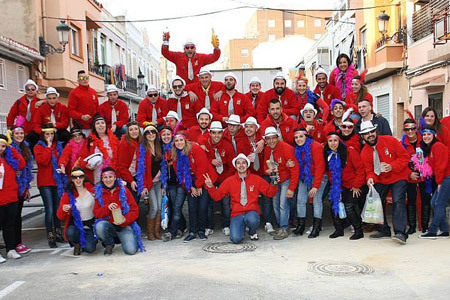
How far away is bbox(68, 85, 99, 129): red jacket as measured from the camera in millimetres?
8102

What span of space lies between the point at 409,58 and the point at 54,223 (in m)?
15.1

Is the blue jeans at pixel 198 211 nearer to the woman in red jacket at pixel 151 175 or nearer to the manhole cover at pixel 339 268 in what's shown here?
the woman in red jacket at pixel 151 175

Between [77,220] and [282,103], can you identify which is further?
[282,103]

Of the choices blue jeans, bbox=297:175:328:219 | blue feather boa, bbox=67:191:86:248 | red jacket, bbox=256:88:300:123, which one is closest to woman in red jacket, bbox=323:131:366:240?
blue jeans, bbox=297:175:328:219

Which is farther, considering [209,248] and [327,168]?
[327,168]

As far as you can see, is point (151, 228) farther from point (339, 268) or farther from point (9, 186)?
point (339, 268)

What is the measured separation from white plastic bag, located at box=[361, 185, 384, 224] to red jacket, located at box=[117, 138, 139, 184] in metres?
3.55

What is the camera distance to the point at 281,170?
703 centimetres

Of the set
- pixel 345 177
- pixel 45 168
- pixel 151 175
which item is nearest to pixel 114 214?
pixel 151 175

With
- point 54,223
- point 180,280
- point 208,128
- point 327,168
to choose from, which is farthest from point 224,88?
point 180,280

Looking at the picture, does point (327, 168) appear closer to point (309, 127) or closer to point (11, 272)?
point (309, 127)

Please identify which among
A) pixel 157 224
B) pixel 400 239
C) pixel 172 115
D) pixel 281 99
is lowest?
pixel 400 239

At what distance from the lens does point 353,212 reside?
673 centimetres

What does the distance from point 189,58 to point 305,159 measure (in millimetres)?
3718
